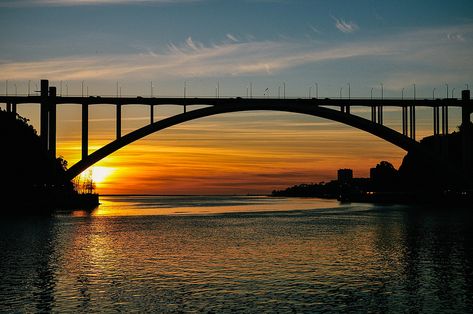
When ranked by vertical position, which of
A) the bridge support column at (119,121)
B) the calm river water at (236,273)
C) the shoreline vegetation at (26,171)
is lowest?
the calm river water at (236,273)

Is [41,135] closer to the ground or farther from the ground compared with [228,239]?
farther from the ground

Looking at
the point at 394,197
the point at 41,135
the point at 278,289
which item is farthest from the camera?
the point at 394,197

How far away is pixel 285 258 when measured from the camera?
37250 mm

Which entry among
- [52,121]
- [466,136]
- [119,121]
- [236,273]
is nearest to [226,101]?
[119,121]

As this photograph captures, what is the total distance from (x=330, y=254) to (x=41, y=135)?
48.9 meters

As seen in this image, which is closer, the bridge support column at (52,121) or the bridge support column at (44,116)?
the bridge support column at (44,116)

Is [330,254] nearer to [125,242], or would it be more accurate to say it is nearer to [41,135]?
[125,242]

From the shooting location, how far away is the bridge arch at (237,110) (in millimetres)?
76812

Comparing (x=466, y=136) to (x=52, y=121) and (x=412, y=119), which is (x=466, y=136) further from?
(x=52, y=121)

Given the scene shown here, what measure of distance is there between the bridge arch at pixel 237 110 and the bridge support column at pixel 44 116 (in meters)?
4.46

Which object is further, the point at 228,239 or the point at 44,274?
the point at 228,239

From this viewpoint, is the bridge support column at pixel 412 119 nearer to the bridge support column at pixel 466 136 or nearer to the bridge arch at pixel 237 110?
the bridge arch at pixel 237 110

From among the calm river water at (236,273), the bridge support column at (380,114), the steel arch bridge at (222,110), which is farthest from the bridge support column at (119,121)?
the bridge support column at (380,114)

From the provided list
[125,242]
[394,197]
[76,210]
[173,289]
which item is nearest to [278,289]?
[173,289]
